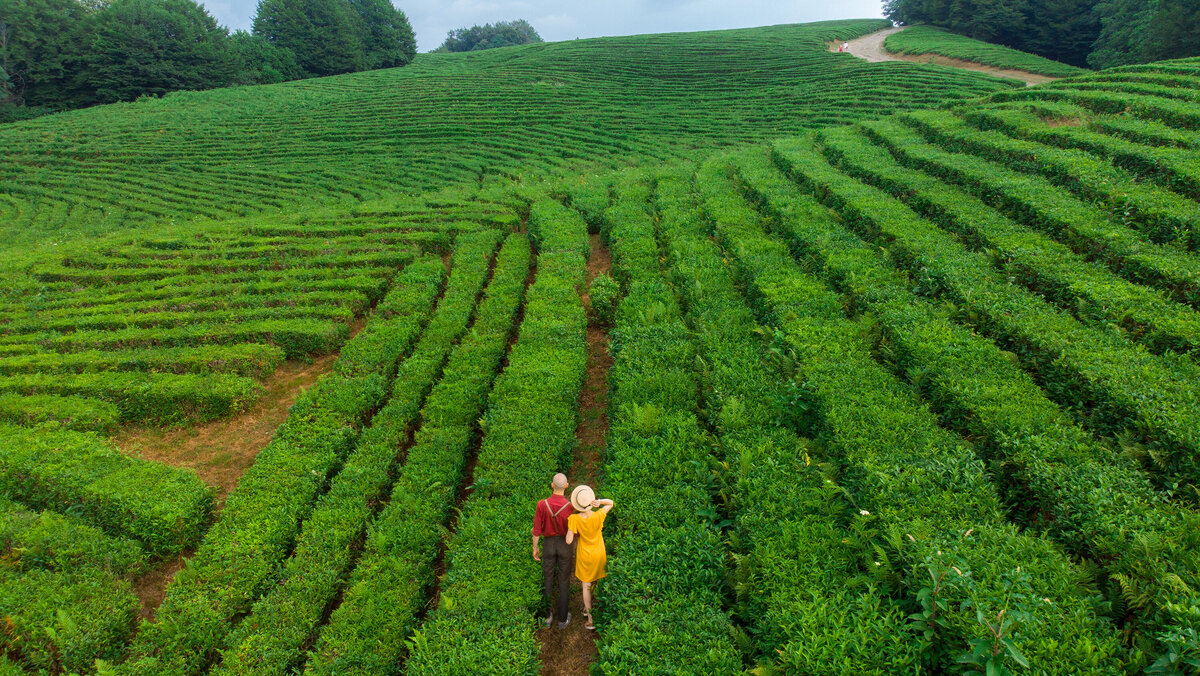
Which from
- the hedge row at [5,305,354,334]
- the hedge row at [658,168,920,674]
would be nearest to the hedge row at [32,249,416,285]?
the hedge row at [5,305,354,334]

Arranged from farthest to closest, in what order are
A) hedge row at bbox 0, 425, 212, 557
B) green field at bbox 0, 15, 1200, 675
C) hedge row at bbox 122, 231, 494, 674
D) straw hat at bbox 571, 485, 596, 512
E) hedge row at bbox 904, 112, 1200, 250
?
hedge row at bbox 904, 112, 1200, 250, hedge row at bbox 0, 425, 212, 557, hedge row at bbox 122, 231, 494, 674, straw hat at bbox 571, 485, 596, 512, green field at bbox 0, 15, 1200, 675

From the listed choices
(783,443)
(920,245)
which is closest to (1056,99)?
(920,245)

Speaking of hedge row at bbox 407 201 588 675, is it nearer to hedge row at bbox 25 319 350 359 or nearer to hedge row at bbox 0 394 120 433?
hedge row at bbox 25 319 350 359

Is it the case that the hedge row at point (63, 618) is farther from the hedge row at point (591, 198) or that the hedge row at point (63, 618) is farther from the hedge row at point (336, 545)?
the hedge row at point (591, 198)

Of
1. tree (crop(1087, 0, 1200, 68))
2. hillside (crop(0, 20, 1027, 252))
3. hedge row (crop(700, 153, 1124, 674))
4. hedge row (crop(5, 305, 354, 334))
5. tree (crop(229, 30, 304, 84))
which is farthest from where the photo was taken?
tree (crop(229, 30, 304, 84))

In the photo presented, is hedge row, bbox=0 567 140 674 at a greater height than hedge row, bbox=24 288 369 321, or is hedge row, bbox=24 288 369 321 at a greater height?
hedge row, bbox=24 288 369 321

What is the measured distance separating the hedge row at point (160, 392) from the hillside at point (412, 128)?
16027 millimetres

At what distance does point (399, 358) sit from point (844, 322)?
8872 mm

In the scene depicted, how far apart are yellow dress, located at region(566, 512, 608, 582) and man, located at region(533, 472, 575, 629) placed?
0.13m

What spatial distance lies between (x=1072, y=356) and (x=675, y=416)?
5.59 m

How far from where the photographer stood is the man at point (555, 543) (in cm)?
629

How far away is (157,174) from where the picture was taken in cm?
3106

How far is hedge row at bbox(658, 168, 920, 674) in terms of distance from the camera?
480 cm

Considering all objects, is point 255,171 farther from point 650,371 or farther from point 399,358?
point 650,371
